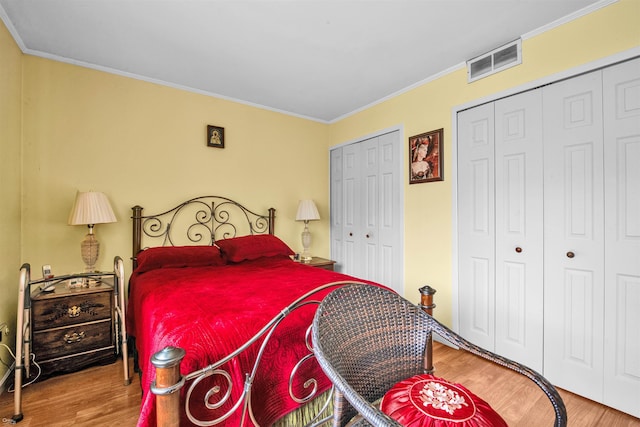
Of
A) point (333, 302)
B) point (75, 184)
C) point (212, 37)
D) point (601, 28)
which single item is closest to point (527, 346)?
point (333, 302)

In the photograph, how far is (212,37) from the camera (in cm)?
219

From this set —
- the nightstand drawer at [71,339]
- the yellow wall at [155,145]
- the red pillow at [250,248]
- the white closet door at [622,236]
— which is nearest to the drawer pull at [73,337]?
the nightstand drawer at [71,339]

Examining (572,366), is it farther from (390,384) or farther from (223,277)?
(223,277)

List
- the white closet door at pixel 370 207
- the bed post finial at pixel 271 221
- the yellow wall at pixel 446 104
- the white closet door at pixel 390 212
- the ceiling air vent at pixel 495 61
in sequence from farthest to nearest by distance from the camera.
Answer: the bed post finial at pixel 271 221 → the white closet door at pixel 370 207 → the white closet door at pixel 390 212 → the ceiling air vent at pixel 495 61 → the yellow wall at pixel 446 104

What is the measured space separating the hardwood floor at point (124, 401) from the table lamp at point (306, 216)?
6.32 ft

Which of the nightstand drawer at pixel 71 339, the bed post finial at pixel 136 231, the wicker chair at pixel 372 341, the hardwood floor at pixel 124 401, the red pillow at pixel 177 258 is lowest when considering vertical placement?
the hardwood floor at pixel 124 401

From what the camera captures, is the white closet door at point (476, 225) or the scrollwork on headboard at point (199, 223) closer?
the white closet door at point (476, 225)

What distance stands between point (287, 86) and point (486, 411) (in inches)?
116

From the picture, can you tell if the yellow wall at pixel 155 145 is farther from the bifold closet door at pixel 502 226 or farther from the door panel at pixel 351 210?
the door panel at pixel 351 210

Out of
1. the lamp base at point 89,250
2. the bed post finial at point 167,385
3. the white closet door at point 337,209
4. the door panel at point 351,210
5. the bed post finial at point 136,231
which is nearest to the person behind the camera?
the bed post finial at point 167,385

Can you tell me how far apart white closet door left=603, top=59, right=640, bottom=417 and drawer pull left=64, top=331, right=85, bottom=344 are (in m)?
3.52

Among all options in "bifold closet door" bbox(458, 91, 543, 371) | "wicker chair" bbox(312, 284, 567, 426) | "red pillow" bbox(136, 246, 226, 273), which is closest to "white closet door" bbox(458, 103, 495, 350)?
"bifold closet door" bbox(458, 91, 543, 371)

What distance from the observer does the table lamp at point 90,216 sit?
2.29m

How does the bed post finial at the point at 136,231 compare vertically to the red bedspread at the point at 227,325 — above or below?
A: above
